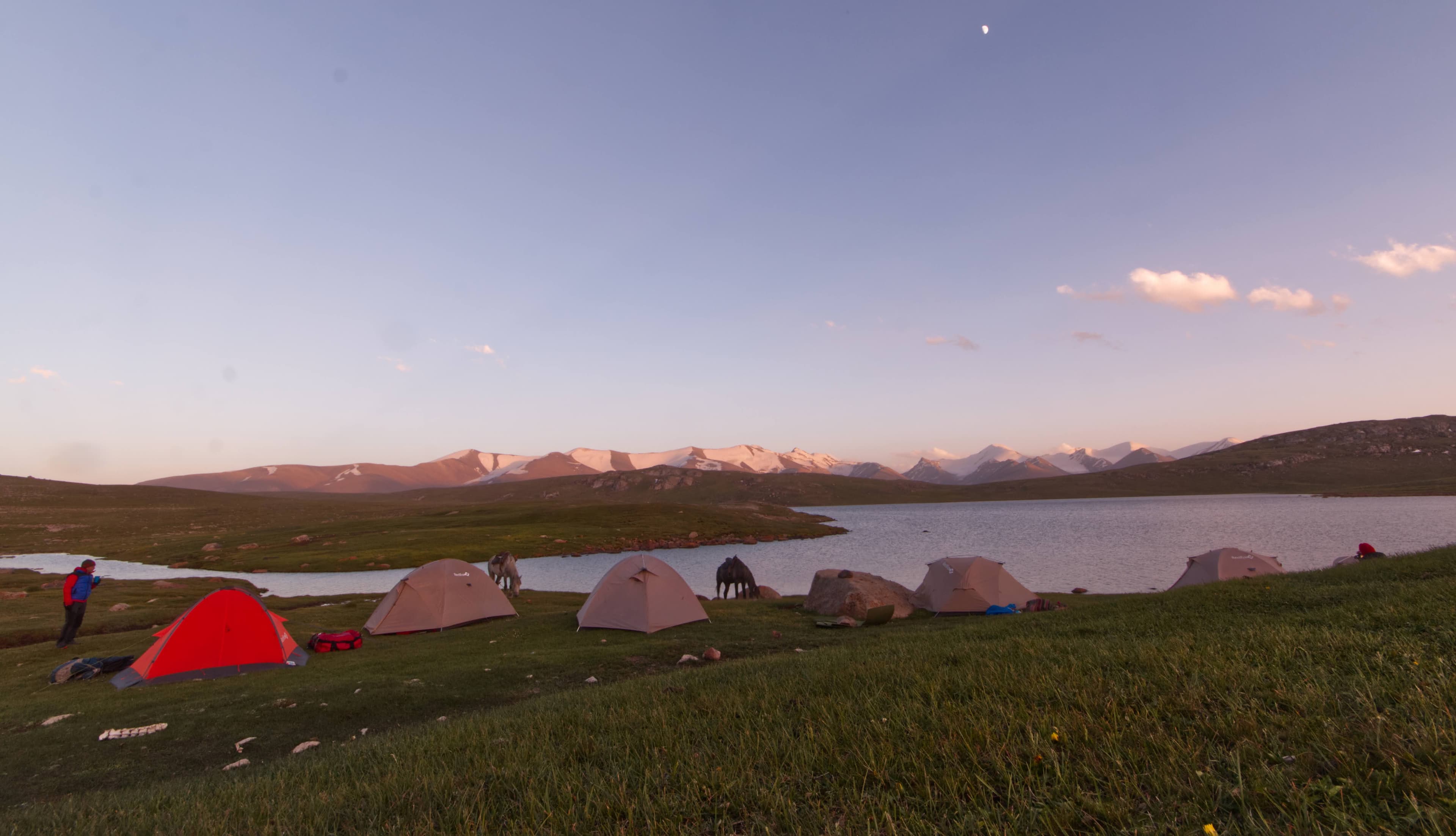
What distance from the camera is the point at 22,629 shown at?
91.2 ft

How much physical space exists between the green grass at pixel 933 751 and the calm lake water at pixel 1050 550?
131 feet

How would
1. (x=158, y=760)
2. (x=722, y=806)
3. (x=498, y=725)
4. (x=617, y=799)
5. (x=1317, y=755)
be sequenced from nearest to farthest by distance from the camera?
1. (x=1317, y=755)
2. (x=722, y=806)
3. (x=617, y=799)
4. (x=498, y=725)
5. (x=158, y=760)

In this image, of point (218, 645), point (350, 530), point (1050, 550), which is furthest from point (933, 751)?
point (350, 530)

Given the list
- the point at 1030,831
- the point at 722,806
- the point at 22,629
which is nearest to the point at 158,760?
the point at 722,806

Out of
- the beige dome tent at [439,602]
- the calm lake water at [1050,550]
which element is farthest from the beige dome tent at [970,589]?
the beige dome tent at [439,602]

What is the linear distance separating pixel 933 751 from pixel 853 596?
23.3 metres

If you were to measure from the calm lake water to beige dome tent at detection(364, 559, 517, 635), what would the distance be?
23409 millimetres

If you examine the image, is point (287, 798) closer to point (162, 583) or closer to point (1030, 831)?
point (1030, 831)

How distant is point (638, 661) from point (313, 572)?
7112cm

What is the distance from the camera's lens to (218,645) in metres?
20.3

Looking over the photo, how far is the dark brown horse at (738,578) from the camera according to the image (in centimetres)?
4128

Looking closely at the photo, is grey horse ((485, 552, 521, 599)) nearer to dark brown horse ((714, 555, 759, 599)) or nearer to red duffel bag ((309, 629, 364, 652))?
dark brown horse ((714, 555, 759, 599))

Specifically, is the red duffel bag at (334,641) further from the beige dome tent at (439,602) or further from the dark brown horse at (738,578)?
the dark brown horse at (738,578)

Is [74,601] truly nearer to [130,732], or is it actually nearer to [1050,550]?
[130,732]
